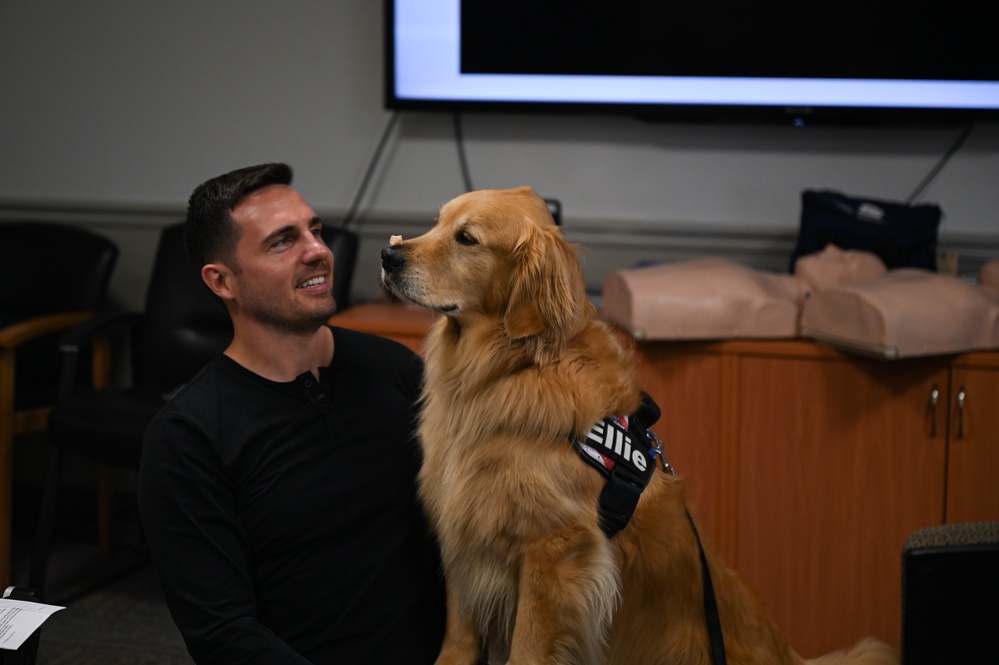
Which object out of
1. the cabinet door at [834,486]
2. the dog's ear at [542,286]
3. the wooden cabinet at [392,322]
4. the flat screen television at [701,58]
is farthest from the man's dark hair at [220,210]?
the flat screen television at [701,58]

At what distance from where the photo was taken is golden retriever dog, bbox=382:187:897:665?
4.77 ft

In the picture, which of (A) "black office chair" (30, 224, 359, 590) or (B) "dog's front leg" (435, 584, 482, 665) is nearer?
(B) "dog's front leg" (435, 584, 482, 665)

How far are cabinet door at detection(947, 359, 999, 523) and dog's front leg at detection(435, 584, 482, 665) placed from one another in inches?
60.2

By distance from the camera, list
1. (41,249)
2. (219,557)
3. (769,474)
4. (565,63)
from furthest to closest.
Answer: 1. (41,249)
2. (565,63)
3. (769,474)
4. (219,557)

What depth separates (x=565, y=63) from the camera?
10.2 feet

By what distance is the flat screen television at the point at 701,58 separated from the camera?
294 cm

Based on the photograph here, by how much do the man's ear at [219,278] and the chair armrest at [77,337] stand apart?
138 centimetres

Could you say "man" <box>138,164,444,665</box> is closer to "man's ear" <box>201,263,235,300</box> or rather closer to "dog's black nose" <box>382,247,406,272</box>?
"man's ear" <box>201,263,235,300</box>

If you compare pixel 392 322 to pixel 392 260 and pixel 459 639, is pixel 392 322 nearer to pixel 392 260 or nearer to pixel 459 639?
pixel 392 260

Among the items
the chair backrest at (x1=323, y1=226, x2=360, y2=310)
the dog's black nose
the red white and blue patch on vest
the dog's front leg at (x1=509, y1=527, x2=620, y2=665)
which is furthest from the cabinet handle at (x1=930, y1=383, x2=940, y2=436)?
the chair backrest at (x1=323, y1=226, x2=360, y2=310)

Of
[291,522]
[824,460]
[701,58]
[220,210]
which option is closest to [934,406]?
[824,460]

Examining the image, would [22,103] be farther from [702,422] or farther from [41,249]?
[702,422]

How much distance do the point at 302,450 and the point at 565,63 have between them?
1.91m

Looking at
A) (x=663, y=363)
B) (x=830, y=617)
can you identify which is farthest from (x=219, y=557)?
(x=830, y=617)
